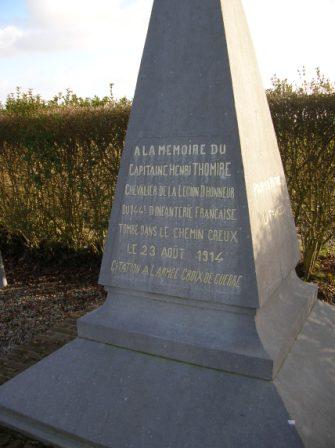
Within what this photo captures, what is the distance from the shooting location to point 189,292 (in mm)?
2912

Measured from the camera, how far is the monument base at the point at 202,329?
269 centimetres

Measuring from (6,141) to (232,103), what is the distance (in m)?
5.98

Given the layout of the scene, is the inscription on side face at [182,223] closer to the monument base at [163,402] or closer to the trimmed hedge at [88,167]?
the monument base at [163,402]

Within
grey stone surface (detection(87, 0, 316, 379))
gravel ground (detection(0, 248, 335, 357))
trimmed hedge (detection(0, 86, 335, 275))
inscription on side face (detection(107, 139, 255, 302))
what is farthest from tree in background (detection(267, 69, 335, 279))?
inscription on side face (detection(107, 139, 255, 302))

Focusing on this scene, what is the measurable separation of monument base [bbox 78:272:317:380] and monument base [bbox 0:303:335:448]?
0.25 feet

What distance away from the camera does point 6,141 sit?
7.75 m

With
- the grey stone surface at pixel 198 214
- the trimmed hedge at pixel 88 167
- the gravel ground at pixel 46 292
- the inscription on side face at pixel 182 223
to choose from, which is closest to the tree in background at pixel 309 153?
the trimmed hedge at pixel 88 167

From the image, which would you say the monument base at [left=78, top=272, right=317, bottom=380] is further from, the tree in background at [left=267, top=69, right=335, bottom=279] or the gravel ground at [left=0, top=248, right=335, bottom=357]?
the tree in background at [left=267, top=69, right=335, bottom=279]

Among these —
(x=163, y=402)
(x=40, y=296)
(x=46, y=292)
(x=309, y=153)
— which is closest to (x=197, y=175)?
(x=163, y=402)

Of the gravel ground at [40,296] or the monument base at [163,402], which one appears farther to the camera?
the gravel ground at [40,296]

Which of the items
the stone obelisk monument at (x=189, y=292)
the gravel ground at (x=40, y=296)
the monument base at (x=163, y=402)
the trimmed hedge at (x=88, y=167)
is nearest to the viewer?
the monument base at (x=163, y=402)

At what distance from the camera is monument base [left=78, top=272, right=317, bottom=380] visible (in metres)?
2.69

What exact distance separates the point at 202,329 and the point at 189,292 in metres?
0.25

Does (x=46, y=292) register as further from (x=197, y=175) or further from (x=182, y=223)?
(x=197, y=175)
